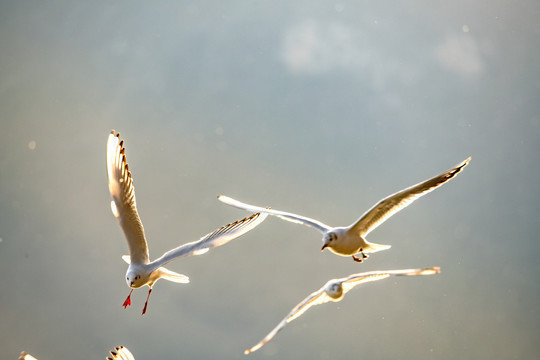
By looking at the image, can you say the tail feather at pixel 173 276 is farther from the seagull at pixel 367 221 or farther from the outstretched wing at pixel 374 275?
the outstretched wing at pixel 374 275

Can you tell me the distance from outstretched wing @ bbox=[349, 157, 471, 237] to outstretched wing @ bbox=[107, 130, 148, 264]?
81.8 inches

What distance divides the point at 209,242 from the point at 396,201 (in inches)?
67.2

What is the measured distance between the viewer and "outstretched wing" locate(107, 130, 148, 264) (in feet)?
17.2

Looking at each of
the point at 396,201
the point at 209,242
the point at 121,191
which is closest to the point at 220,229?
the point at 209,242

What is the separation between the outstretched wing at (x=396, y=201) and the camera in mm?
4691

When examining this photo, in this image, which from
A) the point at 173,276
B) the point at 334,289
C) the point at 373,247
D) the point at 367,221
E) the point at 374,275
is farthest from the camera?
the point at 173,276

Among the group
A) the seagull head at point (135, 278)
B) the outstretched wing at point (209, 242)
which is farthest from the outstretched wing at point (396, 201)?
the seagull head at point (135, 278)

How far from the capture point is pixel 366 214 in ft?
15.7

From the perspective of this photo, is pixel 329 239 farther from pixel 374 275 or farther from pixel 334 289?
pixel 374 275

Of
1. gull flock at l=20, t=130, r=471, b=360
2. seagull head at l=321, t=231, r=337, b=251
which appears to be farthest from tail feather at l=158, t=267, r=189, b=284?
seagull head at l=321, t=231, r=337, b=251

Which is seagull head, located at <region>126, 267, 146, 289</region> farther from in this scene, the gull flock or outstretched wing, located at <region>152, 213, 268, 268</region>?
outstretched wing, located at <region>152, 213, 268, 268</region>

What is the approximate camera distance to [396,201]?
4.88 meters

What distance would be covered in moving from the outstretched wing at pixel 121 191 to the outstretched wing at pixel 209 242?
→ 0.40 m

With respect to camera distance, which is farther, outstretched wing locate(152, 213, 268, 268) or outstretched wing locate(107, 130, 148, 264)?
outstretched wing locate(107, 130, 148, 264)
